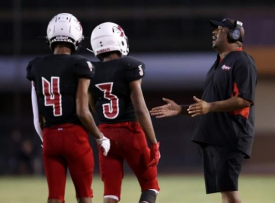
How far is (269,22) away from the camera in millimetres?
29547

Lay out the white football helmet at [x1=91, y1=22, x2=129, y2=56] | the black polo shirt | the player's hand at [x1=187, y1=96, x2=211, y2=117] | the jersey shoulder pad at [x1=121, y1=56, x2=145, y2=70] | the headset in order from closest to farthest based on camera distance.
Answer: the player's hand at [x1=187, y1=96, x2=211, y2=117]
the black polo shirt
the jersey shoulder pad at [x1=121, y1=56, x2=145, y2=70]
the headset
the white football helmet at [x1=91, y1=22, x2=129, y2=56]

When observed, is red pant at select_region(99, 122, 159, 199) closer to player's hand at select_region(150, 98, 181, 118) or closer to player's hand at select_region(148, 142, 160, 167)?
player's hand at select_region(148, 142, 160, 167)

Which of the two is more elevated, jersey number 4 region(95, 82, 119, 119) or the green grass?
jersey number 4 region(95, 82, 119, 119)

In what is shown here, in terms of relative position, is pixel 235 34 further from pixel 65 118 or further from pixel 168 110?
pixel 65 118

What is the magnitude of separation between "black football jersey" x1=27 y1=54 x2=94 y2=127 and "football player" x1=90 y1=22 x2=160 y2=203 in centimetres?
59

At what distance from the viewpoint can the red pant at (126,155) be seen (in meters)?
7.05

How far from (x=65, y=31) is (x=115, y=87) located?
726mm

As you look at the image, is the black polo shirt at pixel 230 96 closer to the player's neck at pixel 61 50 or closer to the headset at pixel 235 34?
the headset at pixel 235 34

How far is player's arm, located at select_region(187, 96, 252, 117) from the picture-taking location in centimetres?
663

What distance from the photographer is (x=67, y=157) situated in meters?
6.50

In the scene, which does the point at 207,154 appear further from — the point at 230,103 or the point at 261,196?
the point at 261,196

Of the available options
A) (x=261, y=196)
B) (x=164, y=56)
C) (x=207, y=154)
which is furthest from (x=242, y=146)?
(x=164, y=56)

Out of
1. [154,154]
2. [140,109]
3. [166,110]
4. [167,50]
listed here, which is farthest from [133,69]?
[167,50]

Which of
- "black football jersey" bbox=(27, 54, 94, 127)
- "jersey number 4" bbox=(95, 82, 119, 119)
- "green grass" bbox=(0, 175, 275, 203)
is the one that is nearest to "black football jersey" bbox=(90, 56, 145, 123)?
"jersey number 4" bbox=(95, 82, 119, 119)
